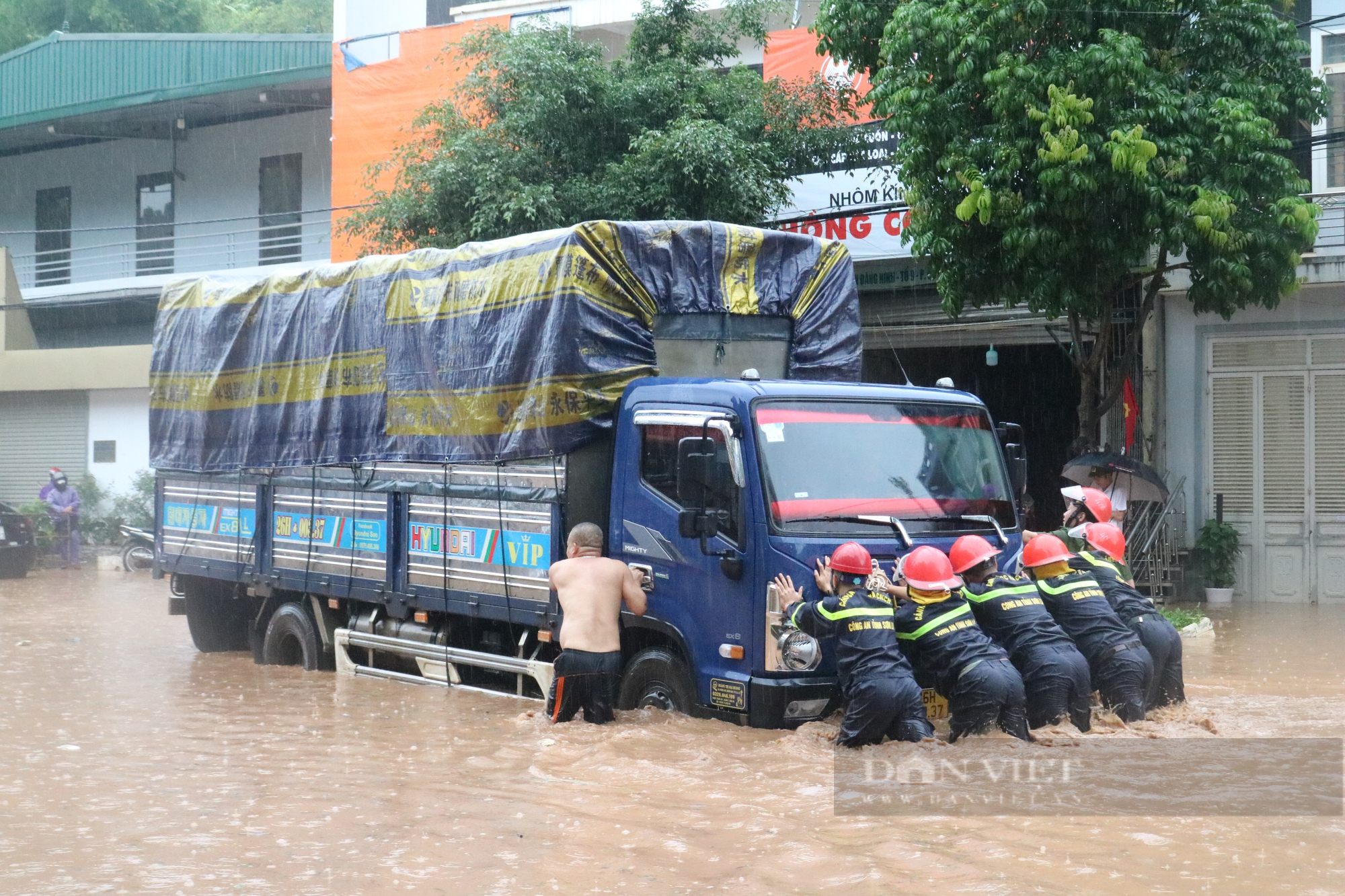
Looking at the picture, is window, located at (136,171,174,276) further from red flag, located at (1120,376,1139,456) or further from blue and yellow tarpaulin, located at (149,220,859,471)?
red flag, located at (1120,376,1139,456)

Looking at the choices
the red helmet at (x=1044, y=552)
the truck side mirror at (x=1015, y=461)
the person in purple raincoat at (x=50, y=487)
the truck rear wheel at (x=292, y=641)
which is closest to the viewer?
the red helmet at (x=1044, y=552)

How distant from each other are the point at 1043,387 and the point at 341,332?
13.0m

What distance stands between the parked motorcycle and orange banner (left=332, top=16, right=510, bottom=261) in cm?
529

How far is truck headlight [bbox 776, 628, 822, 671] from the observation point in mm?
7164

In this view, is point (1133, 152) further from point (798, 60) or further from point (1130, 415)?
point (798, 60)

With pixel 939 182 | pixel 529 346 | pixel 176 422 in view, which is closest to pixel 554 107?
pixel 939 182

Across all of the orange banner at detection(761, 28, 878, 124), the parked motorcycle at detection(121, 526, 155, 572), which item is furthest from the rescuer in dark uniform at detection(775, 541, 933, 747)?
the parked motorcycle at detection(121, 526, 155, 572)

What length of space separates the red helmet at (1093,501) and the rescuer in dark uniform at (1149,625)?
21.2 inches

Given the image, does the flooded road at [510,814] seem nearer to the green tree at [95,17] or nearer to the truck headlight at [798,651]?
the truck headlight at [798,651]

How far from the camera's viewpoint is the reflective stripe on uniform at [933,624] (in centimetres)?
727

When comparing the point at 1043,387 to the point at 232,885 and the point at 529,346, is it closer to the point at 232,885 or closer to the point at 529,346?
the point at 529,346

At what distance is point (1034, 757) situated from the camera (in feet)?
23.2

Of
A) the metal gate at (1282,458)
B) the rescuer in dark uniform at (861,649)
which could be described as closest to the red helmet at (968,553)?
the rescuer in dark uniform at (861,649)

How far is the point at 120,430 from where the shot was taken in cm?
2519
